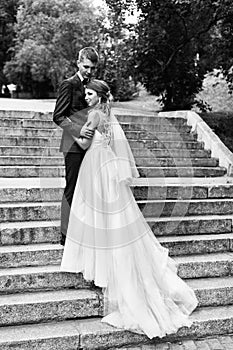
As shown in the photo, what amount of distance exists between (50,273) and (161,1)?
7937mm

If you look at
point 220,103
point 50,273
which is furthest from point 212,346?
point 220,103

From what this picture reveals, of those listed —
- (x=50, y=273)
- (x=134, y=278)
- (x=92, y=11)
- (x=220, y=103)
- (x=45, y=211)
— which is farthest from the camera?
(x=92, y=11)

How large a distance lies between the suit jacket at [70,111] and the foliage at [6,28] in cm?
2804

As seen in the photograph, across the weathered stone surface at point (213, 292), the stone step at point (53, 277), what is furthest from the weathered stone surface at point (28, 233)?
the weathered stone surface at point (213, 292)

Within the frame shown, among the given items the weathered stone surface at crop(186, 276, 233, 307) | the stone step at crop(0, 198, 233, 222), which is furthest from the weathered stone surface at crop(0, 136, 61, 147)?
the weathered stone surface at crop(186, 276, 233, 307)

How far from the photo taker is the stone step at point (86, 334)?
146 inches

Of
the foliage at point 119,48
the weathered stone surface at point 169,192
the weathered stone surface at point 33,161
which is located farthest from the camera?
the foliage at point 119,48

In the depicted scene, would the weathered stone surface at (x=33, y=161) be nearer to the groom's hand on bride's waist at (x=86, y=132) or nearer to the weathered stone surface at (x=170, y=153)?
the weathered stone surface at (x=170, y=153)

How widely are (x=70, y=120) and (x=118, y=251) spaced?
1238mm

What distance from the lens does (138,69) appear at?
40.1 feet

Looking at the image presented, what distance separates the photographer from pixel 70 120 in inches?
167

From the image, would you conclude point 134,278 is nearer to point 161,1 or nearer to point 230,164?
point 230,164

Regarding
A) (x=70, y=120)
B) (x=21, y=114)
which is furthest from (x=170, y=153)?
(x=70, y=120)

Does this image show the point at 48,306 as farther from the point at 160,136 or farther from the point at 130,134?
the point at 160,136
